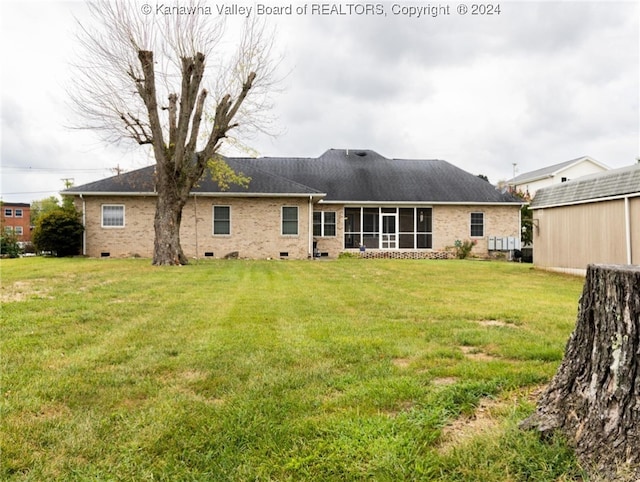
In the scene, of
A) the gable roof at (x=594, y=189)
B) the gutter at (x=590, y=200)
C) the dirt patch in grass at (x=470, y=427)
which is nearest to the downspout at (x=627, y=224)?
the gutter at (x=590, y=200)

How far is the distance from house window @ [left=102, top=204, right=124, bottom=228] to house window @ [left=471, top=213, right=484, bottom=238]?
17605mm

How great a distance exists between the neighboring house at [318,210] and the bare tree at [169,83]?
495 cm

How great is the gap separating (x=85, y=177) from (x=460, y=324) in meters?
44.0

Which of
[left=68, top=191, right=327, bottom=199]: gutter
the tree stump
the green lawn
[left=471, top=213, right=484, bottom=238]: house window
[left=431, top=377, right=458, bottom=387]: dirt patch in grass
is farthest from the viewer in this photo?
[left=471, top=213, right=484, bottom=238]: house window

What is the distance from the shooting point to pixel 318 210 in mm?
23219

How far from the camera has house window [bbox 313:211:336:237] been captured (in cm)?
2313

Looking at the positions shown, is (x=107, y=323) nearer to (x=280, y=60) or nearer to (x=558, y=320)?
(x=558, y=320)

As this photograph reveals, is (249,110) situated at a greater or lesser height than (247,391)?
greater

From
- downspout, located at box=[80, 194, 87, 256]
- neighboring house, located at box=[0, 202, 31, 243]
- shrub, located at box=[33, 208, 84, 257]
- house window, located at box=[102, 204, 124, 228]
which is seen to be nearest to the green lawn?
shrub, located at box=[33, 208, 84, 257]

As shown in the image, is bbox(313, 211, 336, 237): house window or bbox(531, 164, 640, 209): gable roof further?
bbox(313, 211, 336, 237): house window

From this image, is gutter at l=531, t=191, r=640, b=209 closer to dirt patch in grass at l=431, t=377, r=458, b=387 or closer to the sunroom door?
the sunroom door

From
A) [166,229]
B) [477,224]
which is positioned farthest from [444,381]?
[477,224]

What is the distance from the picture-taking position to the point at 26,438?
2.49m

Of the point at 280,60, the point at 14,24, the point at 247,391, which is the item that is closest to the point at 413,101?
the point at 280,60
